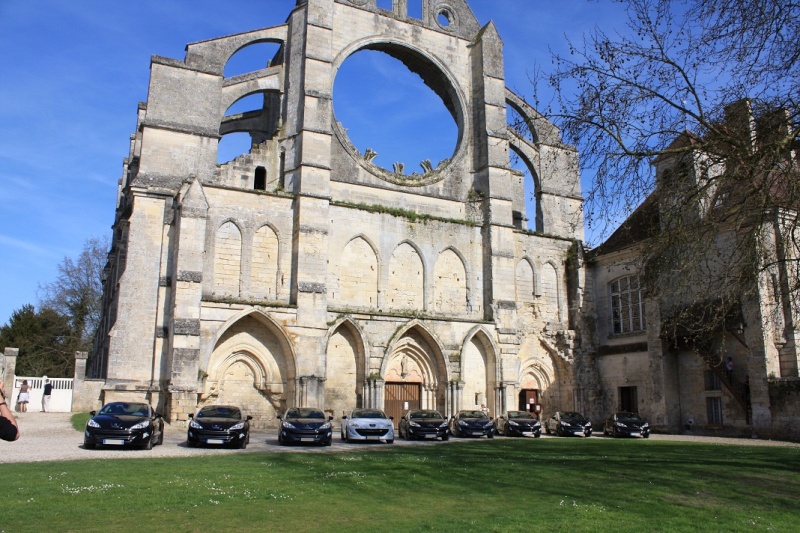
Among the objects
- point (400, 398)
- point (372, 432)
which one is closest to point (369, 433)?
point (372, 432)

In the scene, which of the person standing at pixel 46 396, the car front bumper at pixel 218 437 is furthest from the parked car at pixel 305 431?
the person standing at pixel 46 396

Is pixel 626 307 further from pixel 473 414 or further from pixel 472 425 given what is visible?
pixel 472 425

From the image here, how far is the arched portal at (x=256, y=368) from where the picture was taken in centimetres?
2448

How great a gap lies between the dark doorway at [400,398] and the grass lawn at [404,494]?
40.4 ft

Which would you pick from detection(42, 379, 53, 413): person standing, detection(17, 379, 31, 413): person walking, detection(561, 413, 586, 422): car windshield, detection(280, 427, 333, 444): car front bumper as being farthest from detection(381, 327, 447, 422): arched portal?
detection(17, 379, 31, 413): person walking

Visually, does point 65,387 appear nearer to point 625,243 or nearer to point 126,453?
point 126,453

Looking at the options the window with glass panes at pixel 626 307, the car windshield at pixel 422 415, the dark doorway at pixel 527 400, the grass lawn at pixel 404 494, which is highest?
the window with glass panes at pixel 626 307

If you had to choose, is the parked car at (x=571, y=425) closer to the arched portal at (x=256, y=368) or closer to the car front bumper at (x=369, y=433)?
the car front bumper at (x=369, y=433)

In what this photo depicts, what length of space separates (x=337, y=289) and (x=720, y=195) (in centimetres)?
1689

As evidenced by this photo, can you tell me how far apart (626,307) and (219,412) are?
19525 mm

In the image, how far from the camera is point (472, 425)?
2366 cm

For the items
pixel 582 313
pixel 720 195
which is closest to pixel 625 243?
pixel 582 313

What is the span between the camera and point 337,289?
2655 cm

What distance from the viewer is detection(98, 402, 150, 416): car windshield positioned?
17.5m
